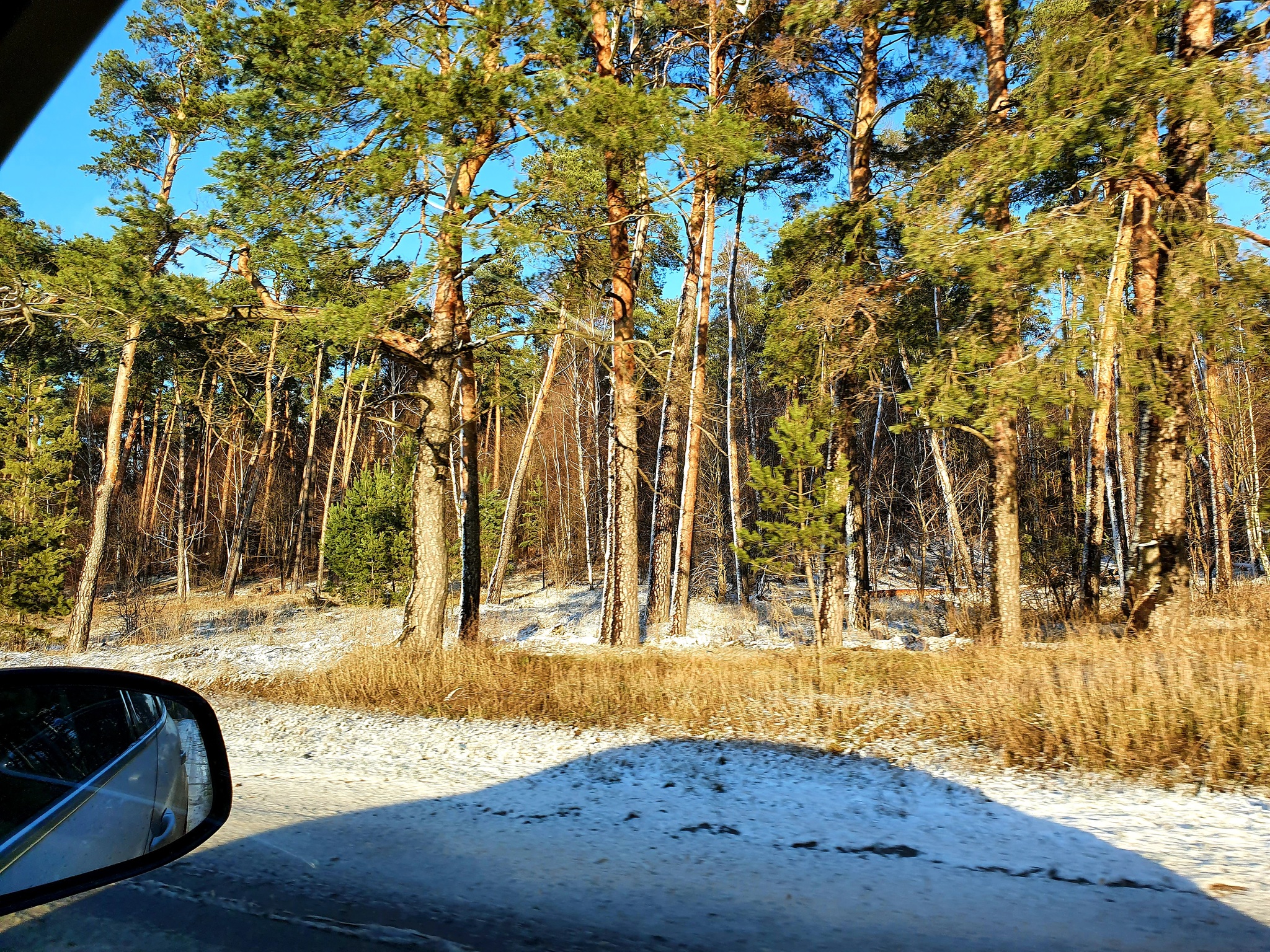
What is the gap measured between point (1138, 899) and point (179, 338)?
14926 millimetres

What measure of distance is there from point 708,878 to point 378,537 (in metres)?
21.2

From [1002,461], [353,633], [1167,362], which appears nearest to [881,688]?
[1002,461]

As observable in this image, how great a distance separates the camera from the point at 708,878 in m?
3.78

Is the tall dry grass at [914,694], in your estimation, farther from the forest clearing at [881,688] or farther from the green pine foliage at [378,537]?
the green pine foliage at [378,537]

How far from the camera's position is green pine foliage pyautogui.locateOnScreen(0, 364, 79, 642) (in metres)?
16.8

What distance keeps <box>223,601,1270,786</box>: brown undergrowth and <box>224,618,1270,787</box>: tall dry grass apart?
0.7 inches

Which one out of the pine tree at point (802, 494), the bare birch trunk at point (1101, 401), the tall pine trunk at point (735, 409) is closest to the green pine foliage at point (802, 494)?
the pine tree at point (802, 494)

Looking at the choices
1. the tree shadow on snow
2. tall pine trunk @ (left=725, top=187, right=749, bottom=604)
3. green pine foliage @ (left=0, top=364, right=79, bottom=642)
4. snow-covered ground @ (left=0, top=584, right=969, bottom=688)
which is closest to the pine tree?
tall pine trunk @ (left=725, top=187, right=749, bottom=604)

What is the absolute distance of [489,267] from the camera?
40.8ft

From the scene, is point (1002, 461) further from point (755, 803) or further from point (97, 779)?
point (97, 779)

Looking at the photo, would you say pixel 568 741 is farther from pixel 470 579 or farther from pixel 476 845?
pixel 470 579

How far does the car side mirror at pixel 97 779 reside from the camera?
184 cm

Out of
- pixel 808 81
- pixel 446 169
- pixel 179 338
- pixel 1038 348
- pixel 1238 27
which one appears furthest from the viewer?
pixel 808 81

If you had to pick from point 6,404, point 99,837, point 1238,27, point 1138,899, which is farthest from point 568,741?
point 6,404
